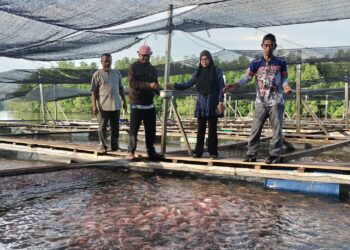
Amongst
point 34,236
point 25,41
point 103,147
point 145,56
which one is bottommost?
point 34,236

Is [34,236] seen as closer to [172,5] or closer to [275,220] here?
[275,220]

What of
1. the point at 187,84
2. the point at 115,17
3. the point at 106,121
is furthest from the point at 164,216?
the point at 115,17

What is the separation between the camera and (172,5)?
251 inches

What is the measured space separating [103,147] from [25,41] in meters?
3.14

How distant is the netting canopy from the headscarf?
94 centimetres

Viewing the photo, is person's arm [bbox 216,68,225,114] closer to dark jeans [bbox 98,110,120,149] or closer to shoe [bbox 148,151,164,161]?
shoe [bbox 148,151,164,161]

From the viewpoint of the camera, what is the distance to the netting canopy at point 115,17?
20.3 feet

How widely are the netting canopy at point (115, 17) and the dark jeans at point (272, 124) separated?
2000 mm

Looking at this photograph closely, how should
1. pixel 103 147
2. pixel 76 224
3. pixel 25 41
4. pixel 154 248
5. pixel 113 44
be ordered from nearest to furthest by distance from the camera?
Answer: pixel 154 248 → pixel 76 224 → pixel 103 147 → pixel 25 41 → pixel 113 44

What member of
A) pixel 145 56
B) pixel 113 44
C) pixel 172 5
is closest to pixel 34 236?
pixel 145 56

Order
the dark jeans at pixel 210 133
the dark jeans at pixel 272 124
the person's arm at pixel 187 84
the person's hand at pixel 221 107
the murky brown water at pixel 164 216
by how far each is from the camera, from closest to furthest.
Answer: the murky brown water at pixel 164 216
the dark jeans at pixel 272 124
the person's hand at pixel 221 107
the dark jeans at pixel 210 133
the person's arm at pixel 187 84

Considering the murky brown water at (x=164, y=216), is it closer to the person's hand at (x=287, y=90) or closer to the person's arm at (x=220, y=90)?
the person's arm at (x=220, y=90)

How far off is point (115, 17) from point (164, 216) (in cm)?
387

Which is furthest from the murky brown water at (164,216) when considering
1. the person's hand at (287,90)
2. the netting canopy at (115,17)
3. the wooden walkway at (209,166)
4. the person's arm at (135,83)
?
the netting canopy at (115,17)
